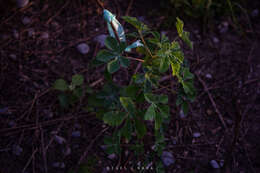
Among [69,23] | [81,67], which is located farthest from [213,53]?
[69,23]

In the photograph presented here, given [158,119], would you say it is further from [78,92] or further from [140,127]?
[78,92]

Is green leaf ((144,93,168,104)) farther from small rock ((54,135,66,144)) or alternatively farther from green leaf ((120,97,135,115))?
small rock ((54,135,66,144))

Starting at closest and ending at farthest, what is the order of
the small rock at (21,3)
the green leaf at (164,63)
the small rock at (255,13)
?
the green leaf at (164,63) → the small rock at (21,3) → the small rock at (255,13)

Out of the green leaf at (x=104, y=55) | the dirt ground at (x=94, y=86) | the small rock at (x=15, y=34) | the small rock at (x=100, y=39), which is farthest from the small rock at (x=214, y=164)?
the small rock at (x=15, y=34)

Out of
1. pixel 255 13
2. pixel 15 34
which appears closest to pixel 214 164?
pixel 255 13

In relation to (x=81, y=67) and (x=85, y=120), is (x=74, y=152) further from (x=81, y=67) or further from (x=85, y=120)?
(x=81, y=67)

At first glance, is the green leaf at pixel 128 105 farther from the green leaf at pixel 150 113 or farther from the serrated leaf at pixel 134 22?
the serrated leaf at pixel 134 22

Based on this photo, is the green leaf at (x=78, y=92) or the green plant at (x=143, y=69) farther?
the green leaf at (x=78, y=92)
